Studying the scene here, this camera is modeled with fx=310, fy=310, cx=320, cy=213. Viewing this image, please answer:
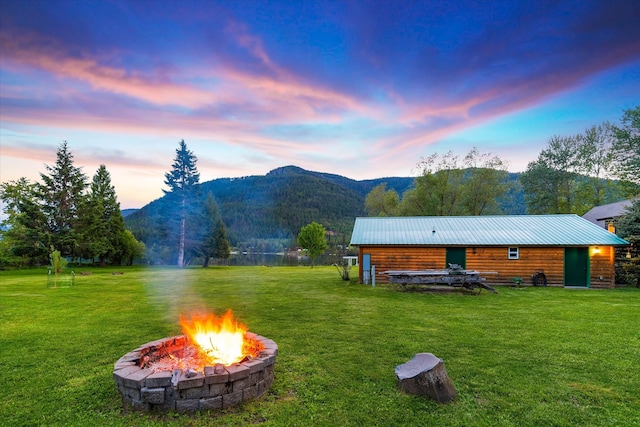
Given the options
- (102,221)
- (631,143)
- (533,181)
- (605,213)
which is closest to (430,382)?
(631,143)

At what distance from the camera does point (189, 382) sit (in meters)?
4.01

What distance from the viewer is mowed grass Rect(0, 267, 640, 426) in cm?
404

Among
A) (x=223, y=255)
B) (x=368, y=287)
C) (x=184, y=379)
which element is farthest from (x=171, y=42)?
(x=223, y=255)

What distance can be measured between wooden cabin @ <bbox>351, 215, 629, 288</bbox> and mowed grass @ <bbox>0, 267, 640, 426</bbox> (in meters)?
5.30

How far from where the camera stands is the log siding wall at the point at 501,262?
1722cm

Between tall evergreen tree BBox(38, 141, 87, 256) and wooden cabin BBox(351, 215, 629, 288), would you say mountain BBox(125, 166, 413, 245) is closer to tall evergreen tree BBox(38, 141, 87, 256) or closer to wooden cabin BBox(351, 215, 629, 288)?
tall evergreen tree BBox(38, 141, 87, 256)

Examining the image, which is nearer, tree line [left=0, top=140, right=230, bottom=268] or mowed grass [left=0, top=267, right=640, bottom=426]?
mowed grass [left=0, top=267, right=640, bottom=426]

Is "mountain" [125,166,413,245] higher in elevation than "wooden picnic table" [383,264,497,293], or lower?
higher

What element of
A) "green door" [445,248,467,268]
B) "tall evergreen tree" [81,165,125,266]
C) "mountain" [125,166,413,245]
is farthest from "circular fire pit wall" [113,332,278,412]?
"mountain" [125,166,413,245]

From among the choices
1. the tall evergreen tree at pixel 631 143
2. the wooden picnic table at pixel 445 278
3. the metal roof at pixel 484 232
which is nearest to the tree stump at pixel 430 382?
the wooden picnic table at pixel 445 278

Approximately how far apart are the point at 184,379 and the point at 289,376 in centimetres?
180

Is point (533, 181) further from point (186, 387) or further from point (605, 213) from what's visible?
point (186, 387)

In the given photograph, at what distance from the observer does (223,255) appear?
37.0 meters

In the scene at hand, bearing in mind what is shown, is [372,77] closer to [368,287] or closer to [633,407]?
[368,287]
